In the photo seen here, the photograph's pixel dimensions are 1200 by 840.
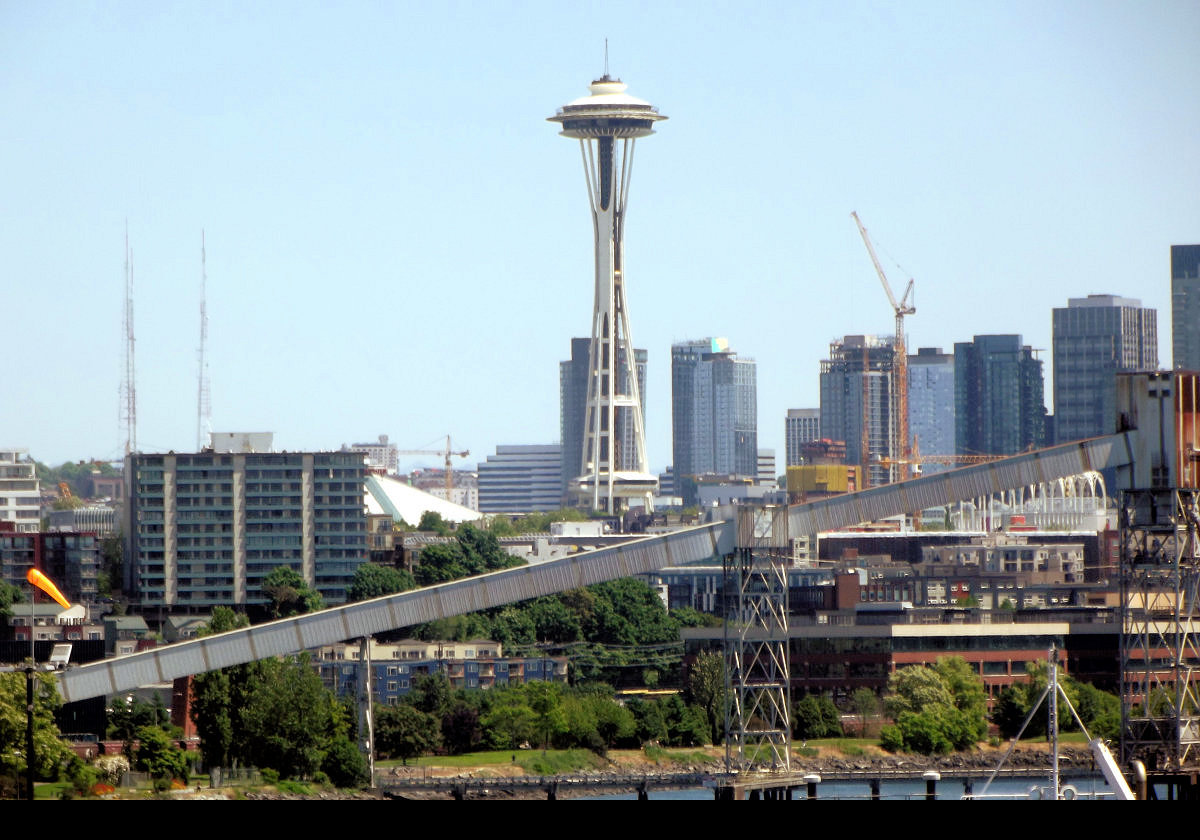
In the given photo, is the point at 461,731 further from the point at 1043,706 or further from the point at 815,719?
the point at 1043,706

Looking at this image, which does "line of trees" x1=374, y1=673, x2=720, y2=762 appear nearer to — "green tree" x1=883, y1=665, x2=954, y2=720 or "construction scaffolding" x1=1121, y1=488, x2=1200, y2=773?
"green tree" x1=883, y1=665, x2=954, y2=720

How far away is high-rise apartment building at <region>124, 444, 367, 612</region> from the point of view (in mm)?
126438

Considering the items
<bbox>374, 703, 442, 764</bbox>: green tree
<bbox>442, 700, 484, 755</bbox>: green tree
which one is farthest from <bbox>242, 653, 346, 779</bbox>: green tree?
<bbox>442, 700, 484, 755</bbox>: green tree

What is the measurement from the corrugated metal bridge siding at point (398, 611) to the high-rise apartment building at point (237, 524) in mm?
75226

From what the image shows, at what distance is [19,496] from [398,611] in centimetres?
13239

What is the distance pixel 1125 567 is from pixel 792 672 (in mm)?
40487

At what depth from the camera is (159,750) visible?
61.2 m

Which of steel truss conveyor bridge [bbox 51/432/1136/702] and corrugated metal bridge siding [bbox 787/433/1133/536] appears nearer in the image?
corrugated metal bridge siding [bbox 787/433/1133/536]

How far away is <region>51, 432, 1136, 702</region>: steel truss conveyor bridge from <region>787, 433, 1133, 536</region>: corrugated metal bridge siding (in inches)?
0.9

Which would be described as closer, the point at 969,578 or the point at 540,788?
the point at 540,788
